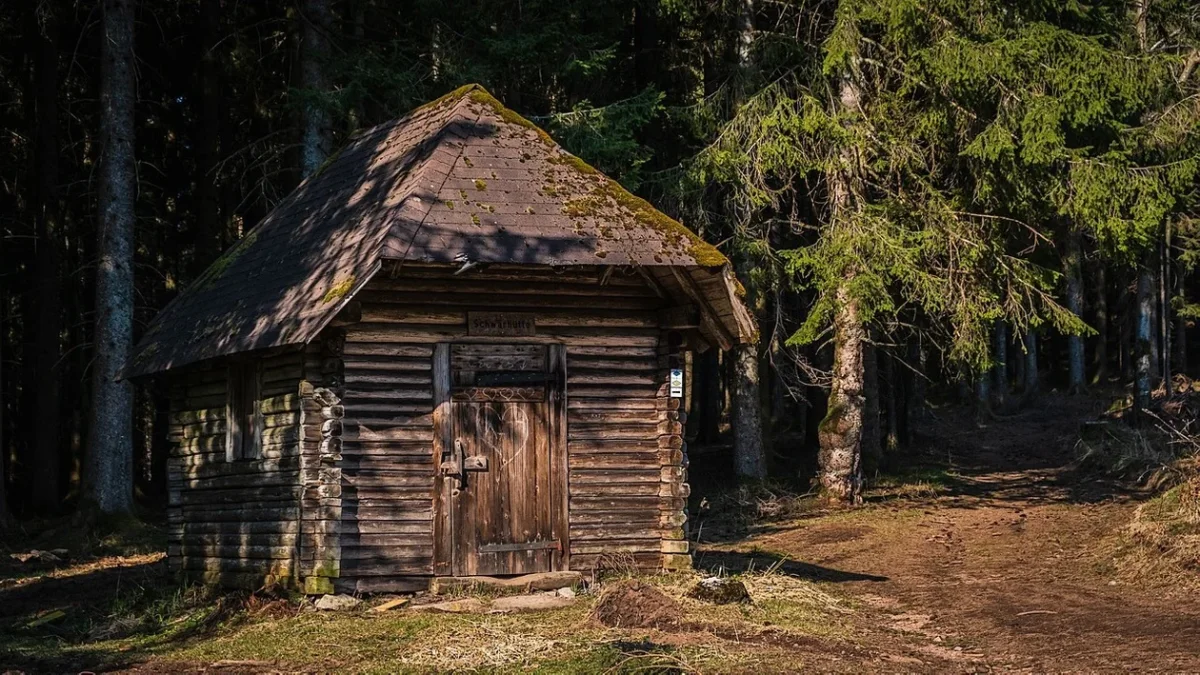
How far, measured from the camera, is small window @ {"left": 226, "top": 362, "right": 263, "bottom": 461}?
16.3m

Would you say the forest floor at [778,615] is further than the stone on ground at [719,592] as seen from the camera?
No

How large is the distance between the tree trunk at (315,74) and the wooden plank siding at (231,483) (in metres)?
6.69

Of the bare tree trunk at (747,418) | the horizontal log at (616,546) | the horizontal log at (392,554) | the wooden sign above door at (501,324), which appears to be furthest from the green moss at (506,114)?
the bare tree trunk at (747,418)

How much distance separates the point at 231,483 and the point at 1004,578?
9.58 metres

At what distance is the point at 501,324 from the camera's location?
1558 centimetres

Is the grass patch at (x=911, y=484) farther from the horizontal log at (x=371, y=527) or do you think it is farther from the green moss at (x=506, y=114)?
the horizontal log at (x=371, y=527)

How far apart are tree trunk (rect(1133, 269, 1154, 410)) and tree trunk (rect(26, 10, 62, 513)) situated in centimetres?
2274

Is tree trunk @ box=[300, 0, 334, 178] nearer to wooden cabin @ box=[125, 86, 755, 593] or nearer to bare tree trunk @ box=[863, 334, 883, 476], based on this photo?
wooden cabin @ box=[125, 86, 755, 593]

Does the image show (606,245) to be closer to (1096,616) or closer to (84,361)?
(1096,616)

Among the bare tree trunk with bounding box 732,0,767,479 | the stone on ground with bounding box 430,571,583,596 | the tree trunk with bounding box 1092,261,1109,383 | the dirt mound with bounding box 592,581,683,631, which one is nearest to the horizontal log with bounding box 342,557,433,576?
the stone on ground with bounding box 430,571,583,596

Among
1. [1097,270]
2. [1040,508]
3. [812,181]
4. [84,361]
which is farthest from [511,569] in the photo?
[1097,270]

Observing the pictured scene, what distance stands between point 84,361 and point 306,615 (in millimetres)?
18644

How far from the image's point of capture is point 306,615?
556 inches

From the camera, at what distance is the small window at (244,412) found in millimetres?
16344
